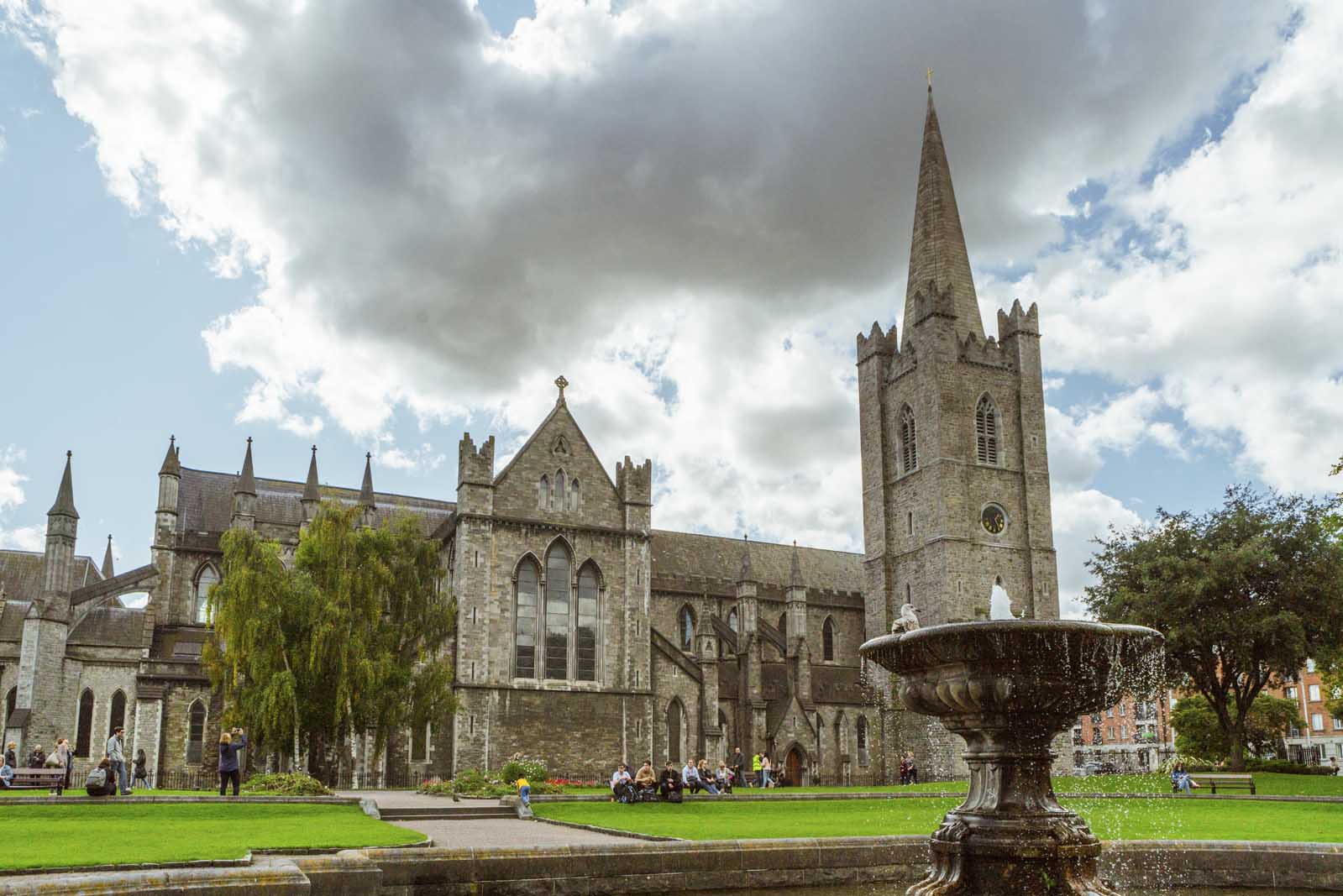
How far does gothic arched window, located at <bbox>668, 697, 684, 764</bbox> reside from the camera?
4550cm

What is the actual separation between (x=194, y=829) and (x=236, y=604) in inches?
621

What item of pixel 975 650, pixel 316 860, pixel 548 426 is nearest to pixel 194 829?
pixel 316 860

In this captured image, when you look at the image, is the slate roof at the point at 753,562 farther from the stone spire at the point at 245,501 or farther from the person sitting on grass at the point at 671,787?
the person sitting on grass at the point at 671,787

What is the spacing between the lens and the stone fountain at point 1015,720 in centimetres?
923

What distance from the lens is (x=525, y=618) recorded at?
43.4m

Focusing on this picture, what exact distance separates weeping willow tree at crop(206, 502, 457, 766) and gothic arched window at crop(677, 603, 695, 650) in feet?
70.5

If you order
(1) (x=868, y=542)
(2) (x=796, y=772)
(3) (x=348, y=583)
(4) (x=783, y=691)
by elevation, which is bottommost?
(2) (x=796, y=772)

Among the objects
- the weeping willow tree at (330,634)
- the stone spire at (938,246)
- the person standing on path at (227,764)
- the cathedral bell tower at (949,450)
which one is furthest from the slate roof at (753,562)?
the person standing on path at (227,764)

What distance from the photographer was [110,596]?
161ft

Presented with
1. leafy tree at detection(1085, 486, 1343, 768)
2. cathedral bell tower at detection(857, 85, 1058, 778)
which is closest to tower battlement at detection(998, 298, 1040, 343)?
cathedral bell tower at detection(857, 85, 1058, 778)

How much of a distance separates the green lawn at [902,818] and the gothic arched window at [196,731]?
75.1 feet

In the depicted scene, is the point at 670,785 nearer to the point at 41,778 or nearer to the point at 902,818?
the point at 902,818

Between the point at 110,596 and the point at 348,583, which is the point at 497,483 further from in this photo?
the point at 110,596

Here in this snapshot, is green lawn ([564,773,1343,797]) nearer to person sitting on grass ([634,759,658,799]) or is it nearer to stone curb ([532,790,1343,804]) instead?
stone curb ([532,790,1343,804])
